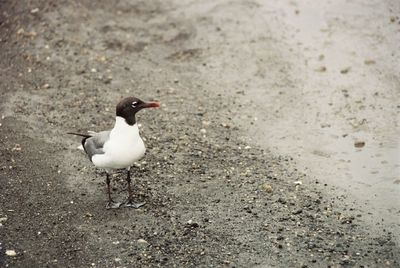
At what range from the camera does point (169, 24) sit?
1091 cm

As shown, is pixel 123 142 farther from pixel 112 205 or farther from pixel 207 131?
pixel 207 131

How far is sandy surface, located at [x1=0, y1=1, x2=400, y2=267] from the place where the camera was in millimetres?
6242

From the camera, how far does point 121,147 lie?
6.39 metres

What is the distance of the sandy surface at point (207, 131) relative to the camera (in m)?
6.24

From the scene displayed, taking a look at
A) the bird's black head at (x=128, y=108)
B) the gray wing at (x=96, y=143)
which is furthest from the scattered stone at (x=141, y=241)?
the bird's black head at (x=128, y=108)

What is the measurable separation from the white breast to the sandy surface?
25.4 inches

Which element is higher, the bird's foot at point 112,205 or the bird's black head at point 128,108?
the bird's black head at point 128,108

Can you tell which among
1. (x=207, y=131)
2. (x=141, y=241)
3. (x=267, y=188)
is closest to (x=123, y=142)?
(x=141, y=241)

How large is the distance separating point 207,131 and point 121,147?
2145mm

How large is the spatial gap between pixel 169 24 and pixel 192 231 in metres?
5.40

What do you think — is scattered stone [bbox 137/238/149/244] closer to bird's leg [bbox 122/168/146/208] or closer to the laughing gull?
bird's leg [bbox 122/168/146/208]

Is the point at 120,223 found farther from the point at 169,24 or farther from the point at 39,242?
the point at 169,24

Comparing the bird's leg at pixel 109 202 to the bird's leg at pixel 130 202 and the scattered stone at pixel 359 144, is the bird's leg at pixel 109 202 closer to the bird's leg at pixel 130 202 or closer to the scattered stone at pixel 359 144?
the bird's leg at pixel 130 202

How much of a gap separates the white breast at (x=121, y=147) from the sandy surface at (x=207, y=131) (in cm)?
A: 65
